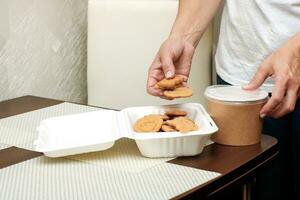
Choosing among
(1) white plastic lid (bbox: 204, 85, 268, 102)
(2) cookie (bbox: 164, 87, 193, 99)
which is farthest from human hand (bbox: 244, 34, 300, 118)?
(2) cookie (bbox: 164, 87, 193, 99)

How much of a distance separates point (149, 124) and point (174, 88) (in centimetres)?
13

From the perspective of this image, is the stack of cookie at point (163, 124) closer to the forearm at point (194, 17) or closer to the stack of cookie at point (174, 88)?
the stack of cookie at point (174, 88)

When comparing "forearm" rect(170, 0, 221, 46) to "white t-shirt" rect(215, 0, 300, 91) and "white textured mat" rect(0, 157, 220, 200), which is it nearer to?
"white t-shirt" rect(215, 0, 300, 91)

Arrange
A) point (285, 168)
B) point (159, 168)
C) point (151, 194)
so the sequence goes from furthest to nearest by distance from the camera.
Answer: point (285, 168) → point (159, 168) → point (151, 194)

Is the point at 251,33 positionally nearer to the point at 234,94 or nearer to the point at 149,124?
the point at 234,94

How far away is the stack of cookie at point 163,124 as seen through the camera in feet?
3.09

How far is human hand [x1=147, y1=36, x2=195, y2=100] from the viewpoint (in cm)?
118

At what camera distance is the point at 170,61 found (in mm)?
1205

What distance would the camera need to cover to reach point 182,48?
51.3 inches

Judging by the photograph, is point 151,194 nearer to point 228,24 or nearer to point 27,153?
point 27,153

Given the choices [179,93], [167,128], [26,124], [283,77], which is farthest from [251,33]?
[26,124]

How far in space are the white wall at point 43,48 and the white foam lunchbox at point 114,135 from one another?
56 cm

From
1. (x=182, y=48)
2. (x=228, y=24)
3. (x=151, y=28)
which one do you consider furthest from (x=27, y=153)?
(x=151, y=28)

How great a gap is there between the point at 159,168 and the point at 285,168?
2.06 ft
